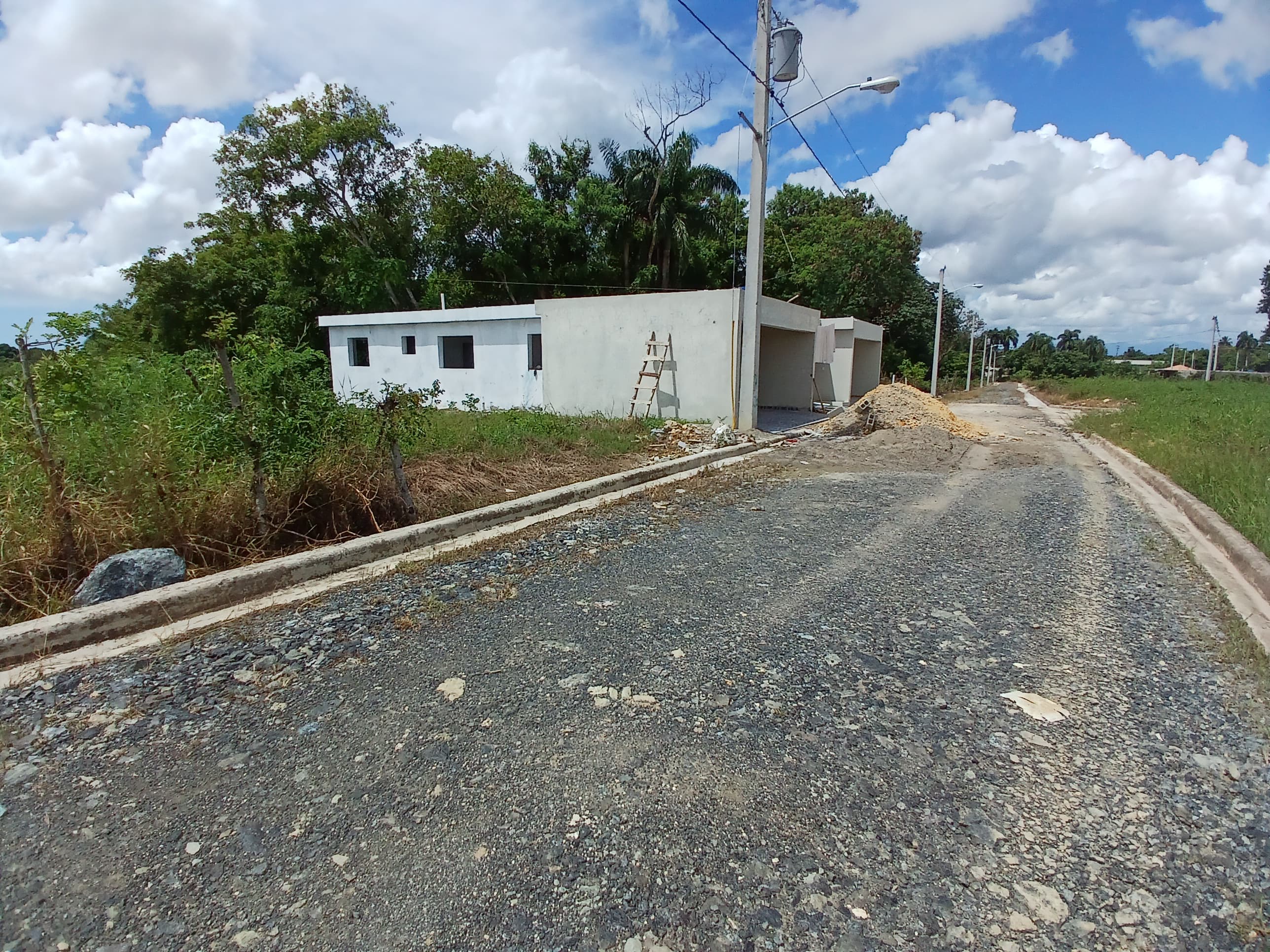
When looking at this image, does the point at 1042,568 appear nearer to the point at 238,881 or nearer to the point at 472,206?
the point at 238,881

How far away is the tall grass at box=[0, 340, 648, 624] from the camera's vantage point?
405 centimetres

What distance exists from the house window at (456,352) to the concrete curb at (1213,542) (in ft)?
46.6

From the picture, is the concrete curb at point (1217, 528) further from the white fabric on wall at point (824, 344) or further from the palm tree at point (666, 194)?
the palm tree at point (666, 194)

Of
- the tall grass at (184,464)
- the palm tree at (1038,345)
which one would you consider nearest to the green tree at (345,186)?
the tall grass at (184,464)

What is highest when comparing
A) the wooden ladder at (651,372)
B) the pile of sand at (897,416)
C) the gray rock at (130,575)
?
the wooden ladder at (651,372)

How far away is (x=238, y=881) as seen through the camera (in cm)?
201

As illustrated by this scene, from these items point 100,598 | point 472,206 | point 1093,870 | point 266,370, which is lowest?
point 1093,870

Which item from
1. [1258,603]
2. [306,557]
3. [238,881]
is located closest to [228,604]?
[306,557]

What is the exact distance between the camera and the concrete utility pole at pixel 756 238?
1182cm

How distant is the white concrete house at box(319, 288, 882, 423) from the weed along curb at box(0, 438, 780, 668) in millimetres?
4987

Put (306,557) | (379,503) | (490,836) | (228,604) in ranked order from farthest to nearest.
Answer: (379,503)
(306,557)
(228,604)
(490,836)

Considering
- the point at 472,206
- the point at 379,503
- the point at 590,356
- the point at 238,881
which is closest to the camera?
the point at 238,881

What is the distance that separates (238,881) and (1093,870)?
8.55ft

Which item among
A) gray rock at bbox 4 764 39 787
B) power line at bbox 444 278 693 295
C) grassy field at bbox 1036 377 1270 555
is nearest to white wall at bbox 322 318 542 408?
power line at bbox 444 278 693 295
